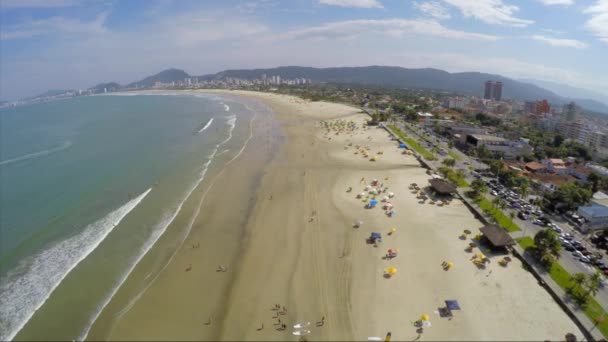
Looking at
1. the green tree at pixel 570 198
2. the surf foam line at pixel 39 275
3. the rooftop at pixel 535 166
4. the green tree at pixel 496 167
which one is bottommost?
the surf foam line at pixel 39 275

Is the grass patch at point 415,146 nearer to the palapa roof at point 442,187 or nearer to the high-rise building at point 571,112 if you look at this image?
the palapa roof at point 442,187

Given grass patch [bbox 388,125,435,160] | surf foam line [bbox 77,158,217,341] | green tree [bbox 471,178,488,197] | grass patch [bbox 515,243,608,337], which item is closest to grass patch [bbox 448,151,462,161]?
grass patch [bbox 388,125,435,160]

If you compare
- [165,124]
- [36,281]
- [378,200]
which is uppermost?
[165,124]

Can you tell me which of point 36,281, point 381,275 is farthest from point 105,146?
point 381,275

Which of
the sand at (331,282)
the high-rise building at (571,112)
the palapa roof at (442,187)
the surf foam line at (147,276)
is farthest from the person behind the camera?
the high-rise building at (571,112)

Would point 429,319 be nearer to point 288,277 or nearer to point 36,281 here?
point 288,277

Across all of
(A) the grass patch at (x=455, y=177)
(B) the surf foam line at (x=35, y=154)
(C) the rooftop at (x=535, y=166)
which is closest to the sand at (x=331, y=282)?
(A) the grass patch at (x=455, y=177)
